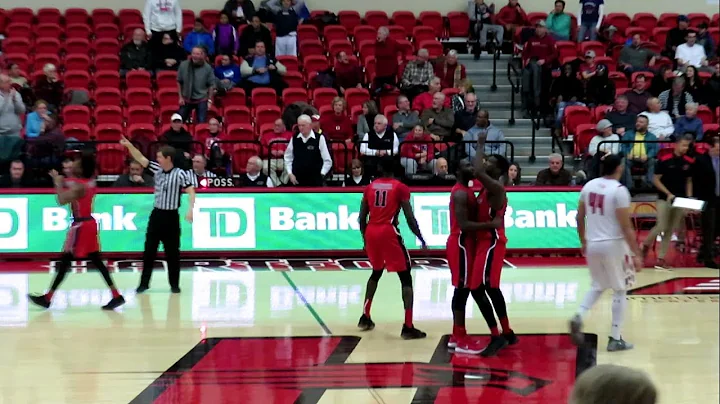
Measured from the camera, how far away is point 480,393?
8.45 m

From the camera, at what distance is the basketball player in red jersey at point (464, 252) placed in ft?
31.3

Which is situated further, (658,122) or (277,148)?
(658,122)

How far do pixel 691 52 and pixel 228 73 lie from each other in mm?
9289

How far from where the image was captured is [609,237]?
9586 mm

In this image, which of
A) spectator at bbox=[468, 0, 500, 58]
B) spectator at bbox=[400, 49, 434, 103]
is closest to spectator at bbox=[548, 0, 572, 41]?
spectator at bbox=[468, 0, 500, 58]

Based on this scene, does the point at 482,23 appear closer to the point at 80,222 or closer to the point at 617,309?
the point at 80,222

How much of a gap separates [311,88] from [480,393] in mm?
12567

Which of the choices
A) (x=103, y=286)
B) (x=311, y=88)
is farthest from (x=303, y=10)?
(x=103, y=286)

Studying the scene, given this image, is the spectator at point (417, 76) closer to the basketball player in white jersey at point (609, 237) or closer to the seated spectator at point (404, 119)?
the seated spectator at point (404, 119)

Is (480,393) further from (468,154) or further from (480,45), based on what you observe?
(480,45)

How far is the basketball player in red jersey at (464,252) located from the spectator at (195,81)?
9.80m

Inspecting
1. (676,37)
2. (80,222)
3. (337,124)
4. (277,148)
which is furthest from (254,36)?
(80,222)

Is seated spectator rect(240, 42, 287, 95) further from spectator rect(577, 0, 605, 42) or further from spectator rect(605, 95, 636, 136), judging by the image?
spectator rect(577, 0, 605, 42)

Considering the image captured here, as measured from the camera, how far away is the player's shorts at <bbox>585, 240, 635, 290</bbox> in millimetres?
9602
